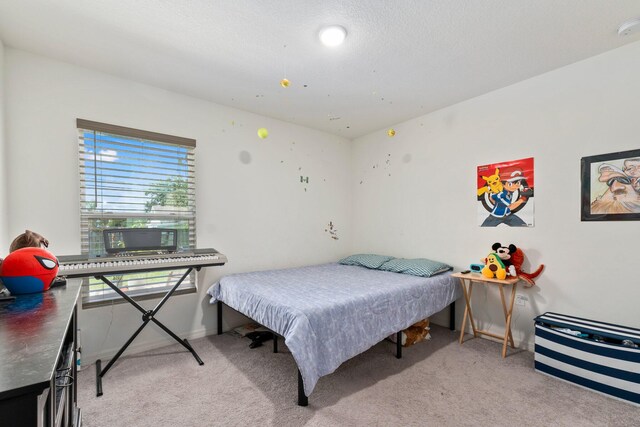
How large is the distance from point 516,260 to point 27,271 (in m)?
3.41

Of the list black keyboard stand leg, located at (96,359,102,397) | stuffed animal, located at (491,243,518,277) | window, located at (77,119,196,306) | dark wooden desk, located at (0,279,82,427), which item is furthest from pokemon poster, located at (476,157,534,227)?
black keyboard stand leg, located at (96,359,102,397)

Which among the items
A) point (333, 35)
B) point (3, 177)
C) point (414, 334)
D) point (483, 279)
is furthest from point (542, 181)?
point (3, 177)

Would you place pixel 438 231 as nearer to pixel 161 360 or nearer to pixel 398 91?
pixel 398 91

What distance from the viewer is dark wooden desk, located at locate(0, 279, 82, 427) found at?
0.57m

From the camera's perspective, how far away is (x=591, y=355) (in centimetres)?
204

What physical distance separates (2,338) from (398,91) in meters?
3.10

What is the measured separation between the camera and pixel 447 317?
11.1 ft

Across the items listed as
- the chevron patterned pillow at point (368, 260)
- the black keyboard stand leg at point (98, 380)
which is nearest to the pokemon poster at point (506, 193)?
the chevron patterned pillow at point (368, 260)

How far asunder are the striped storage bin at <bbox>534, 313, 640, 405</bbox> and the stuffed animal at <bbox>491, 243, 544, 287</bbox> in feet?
1.28

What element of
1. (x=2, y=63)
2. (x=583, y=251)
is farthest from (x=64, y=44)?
(x=583, y=251)

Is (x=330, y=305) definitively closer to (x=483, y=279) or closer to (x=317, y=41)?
(x=483, y=279)

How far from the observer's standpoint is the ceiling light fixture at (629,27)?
6.28 ft

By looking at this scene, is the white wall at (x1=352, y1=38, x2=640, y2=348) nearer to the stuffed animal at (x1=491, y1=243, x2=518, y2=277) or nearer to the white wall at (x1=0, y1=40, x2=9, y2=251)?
the stuffed animal at (x1=491, y1=243, x2=518, y2=277)

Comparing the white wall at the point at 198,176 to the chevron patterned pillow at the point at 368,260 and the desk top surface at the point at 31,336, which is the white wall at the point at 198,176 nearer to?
the chevron patterned pillow at the point at 368,260
